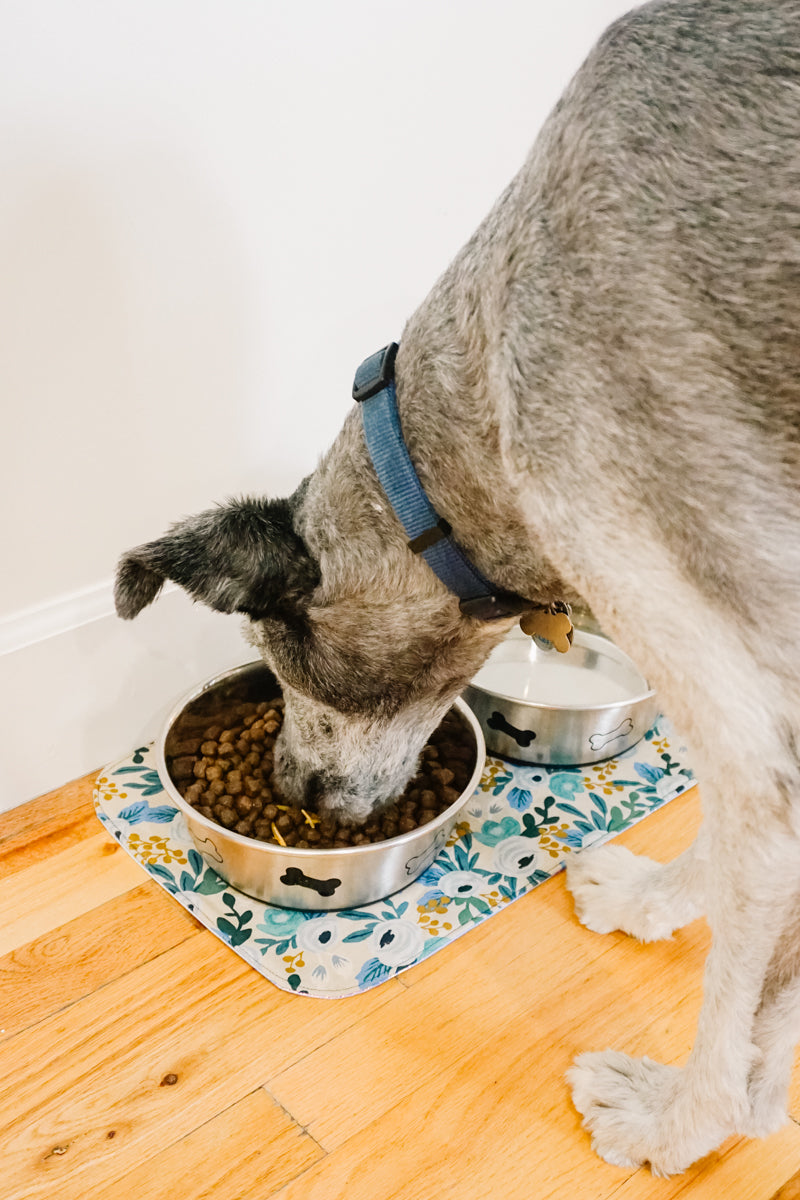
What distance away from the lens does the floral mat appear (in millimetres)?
1497

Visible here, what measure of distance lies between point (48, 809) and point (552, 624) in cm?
109

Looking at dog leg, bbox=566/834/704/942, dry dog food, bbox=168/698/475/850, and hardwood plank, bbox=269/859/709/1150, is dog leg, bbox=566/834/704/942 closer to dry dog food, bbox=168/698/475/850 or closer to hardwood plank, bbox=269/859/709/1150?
hardwood plank, bbox=269/859/709/1150

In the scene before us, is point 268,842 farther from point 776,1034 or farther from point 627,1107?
point 776,1034

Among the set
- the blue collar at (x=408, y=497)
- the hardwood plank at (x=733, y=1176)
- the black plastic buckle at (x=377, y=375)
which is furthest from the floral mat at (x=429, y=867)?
the black plastic buckle at (x=377, y=375)

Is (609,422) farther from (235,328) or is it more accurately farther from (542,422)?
(235,328)

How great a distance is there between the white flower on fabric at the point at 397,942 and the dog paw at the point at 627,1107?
1.00 ft

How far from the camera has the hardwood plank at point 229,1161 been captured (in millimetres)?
1194

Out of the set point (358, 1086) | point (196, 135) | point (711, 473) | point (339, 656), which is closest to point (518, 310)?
point (711, 473)

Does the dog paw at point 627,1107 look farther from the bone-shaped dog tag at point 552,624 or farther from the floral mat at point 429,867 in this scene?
the bone-shaped dog tag at point 552,624

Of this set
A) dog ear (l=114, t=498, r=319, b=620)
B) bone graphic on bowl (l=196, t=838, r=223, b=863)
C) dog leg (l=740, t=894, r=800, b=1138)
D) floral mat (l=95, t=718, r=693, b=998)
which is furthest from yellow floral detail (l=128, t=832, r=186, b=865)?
dog leg (l=740, t=894, r=800, b=1138)

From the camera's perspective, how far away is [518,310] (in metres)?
0.91

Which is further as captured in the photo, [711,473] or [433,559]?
[433,559]

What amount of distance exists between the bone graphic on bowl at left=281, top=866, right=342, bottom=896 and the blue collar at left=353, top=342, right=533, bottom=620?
60cm

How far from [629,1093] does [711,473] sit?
899 millimetres
